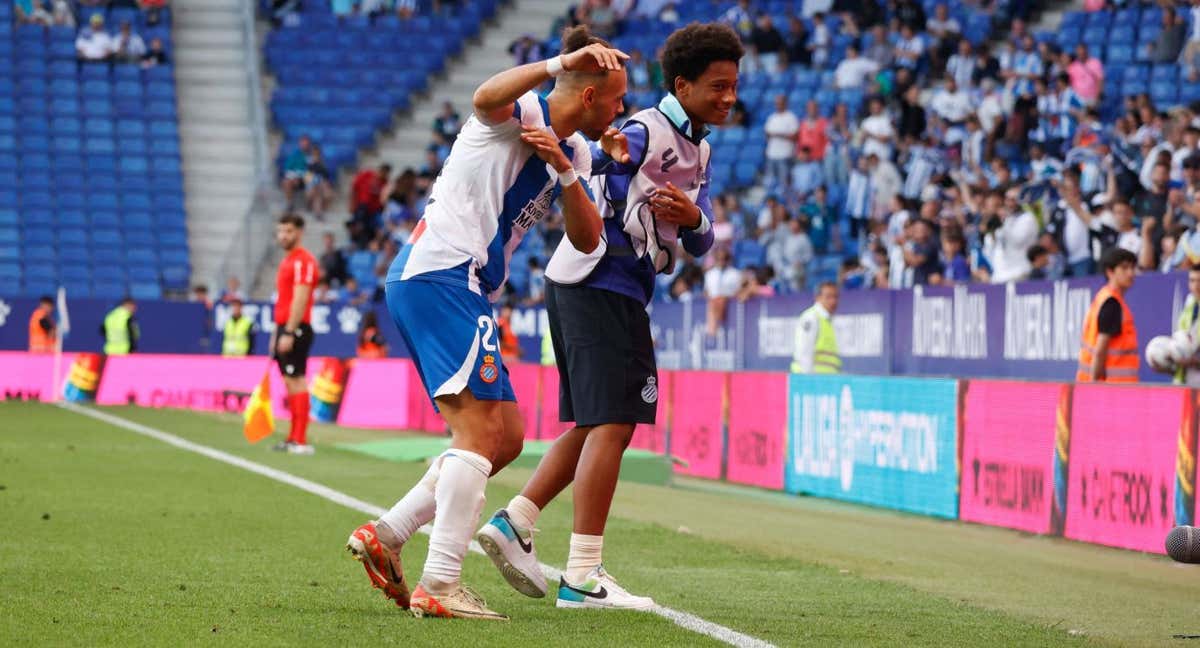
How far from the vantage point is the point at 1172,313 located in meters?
15.4

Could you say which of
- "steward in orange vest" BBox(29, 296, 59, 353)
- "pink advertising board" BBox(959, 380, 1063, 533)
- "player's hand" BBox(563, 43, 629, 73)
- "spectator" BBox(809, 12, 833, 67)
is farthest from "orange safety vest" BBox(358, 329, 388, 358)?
"player's hand" BBox(563, 43, 629, 73)

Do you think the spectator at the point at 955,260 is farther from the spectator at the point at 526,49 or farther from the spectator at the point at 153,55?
the spectator at the point at 153,55

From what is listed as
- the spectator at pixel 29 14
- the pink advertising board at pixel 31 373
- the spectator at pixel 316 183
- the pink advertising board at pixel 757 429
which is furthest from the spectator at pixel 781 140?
the spectator at pixel 29 14

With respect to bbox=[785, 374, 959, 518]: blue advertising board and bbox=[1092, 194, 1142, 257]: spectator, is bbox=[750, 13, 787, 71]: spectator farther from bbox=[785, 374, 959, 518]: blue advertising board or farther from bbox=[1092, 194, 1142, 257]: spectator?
bbox=[785, 374, 959, 518]: blue advertising board

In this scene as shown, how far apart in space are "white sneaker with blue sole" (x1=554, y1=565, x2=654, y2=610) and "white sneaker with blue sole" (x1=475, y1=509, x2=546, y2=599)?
0.14 metres

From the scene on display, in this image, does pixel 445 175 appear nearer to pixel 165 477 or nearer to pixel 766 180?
pixel 165 477

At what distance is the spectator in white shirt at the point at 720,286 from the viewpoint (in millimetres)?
23891

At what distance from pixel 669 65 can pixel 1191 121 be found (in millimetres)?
14317

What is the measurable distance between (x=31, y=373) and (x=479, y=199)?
77.4 feet

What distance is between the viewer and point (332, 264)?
32.8m

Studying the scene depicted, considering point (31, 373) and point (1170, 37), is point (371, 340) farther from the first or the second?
point (1170, 37)

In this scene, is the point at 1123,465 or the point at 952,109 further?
the point at 952,109

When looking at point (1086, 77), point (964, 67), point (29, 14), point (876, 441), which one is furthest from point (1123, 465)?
point (29, 14)

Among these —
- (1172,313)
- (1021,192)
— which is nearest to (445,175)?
(1172,313)
